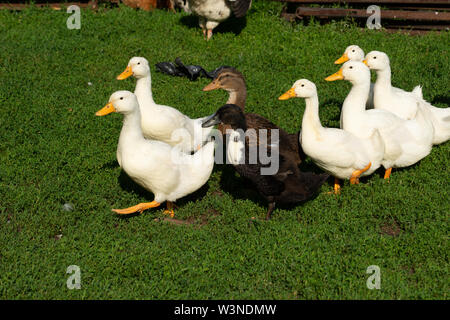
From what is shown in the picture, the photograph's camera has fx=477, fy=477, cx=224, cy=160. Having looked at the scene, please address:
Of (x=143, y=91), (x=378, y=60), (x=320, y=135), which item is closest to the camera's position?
(x=320, y=135)

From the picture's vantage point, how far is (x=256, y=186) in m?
4.73

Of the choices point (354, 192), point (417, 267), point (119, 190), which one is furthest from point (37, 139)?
point (417, 267)

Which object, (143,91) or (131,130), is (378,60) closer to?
(143,91)

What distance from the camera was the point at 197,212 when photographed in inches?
197

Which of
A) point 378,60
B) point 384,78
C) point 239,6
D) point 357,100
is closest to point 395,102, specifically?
point 384,78

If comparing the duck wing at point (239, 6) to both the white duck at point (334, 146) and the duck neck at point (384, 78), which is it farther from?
the white duck at point (334, 146)

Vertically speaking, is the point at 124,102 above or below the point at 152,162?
above

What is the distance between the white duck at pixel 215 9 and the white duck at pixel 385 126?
3752 mm

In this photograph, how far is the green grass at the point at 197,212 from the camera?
13.2 ft

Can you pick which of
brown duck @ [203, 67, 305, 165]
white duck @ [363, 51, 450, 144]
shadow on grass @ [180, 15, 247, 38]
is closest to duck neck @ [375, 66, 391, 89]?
white duck @ [363, 51, 450, 144]

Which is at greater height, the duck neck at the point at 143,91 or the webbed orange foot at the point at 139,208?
the duck neck at the point at 143,91

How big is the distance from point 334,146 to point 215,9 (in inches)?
179

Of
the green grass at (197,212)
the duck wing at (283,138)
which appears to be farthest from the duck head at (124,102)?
the duck wing at (283,138)

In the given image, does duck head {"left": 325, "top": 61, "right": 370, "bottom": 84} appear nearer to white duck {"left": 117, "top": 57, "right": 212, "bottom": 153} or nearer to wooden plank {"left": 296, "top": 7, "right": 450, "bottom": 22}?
white duck {"left": 117, "top": 57, "right": 212, "bottom": 153}
